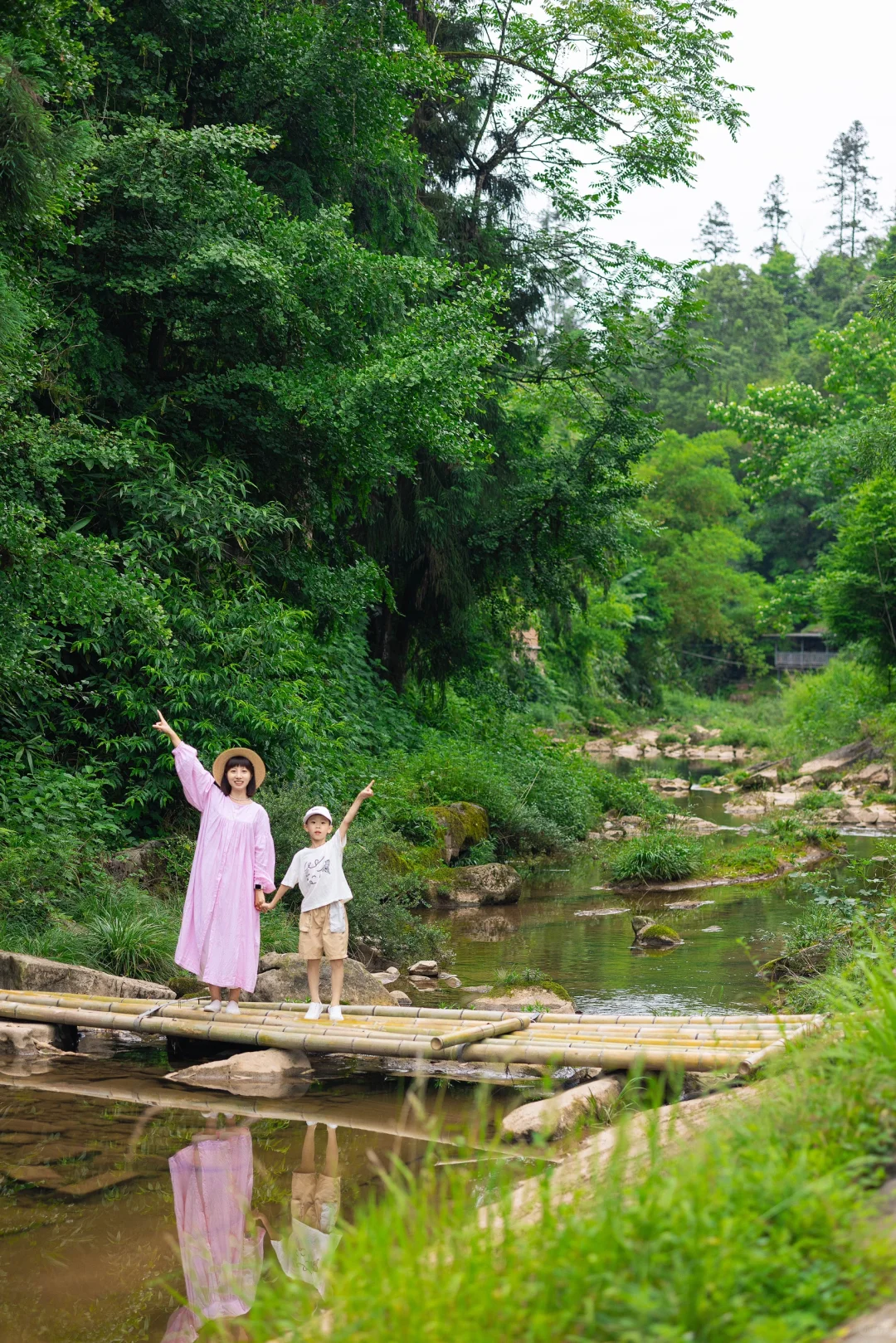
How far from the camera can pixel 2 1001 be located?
759 centimetres

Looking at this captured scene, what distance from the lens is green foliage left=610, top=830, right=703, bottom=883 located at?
15.5 meters

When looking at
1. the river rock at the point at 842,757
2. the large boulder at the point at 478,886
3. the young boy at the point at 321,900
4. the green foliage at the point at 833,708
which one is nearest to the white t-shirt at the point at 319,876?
the young boy at the point at 321,900

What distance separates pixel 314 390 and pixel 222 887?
7218 mm

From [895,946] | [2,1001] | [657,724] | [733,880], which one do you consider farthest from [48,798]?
[657,724]

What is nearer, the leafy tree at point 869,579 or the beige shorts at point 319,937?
the beige shorts at point 319,937

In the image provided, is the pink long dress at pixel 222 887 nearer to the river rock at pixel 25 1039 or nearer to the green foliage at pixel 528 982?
the river rock at pixel 25 1039

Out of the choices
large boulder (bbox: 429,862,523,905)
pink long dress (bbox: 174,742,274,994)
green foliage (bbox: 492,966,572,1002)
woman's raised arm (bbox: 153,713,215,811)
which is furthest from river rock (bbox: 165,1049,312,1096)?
large boulder (bbox: 429,862,523,905)

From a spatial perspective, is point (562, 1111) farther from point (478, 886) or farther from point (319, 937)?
point (478, 886)

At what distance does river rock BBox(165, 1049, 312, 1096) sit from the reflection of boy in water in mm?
819

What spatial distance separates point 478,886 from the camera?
14711mm

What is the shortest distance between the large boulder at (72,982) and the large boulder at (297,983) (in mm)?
618

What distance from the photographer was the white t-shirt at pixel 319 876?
7.33 meters

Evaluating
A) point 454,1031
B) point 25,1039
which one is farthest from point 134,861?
point 454,1031

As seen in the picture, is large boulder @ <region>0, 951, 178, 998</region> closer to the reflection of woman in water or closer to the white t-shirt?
the white t-shirt
